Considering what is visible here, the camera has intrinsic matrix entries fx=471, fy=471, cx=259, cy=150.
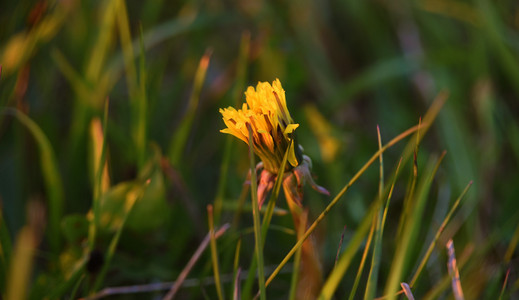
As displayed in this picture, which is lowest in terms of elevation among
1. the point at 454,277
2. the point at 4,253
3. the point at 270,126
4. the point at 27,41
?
the point at 454,277

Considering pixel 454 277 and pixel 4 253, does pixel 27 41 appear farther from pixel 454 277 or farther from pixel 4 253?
pixel 454 277

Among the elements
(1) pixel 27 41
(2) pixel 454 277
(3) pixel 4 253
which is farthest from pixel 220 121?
(2) pixel 454 277

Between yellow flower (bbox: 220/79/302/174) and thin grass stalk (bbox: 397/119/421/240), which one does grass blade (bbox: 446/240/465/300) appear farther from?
yellow flower (bbox: 220/79/302/174)

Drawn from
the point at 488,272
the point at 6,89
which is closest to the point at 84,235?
the point at 6,89

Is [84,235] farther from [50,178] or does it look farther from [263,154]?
[263,154]

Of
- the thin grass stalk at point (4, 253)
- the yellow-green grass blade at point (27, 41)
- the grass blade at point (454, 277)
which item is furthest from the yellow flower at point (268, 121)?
the yellow-green grass blade at point (27, 41)

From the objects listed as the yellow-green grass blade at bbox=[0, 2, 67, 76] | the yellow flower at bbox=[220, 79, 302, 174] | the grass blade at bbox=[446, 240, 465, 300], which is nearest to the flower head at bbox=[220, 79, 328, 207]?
the yellow flower at bbox=[220, 79, 302, 174]

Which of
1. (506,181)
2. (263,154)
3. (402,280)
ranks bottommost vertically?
(506,181)
